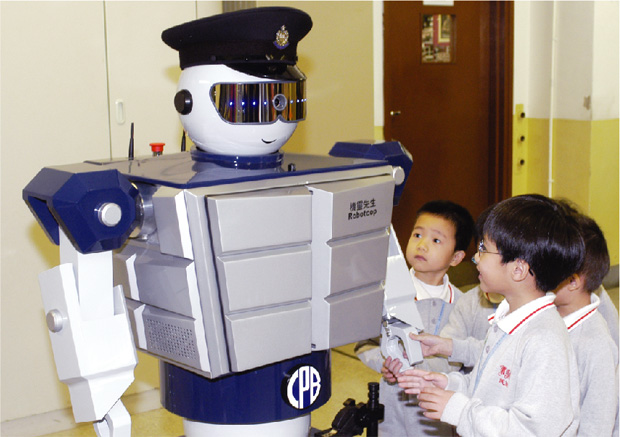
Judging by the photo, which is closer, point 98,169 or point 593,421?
point 98,169

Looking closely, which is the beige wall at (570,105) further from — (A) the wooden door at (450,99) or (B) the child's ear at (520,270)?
(B) the child's ear at (520,270)

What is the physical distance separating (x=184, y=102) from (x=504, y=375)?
84cm

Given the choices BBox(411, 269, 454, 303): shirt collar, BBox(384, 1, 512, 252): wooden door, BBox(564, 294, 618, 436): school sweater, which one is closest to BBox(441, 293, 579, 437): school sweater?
BBox(564, 294, 618, 436): school sweater

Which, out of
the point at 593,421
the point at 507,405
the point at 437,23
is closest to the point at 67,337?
the point at 507,405

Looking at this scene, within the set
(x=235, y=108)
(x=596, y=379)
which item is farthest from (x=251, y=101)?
(x=596, y=379)

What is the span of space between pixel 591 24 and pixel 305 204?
3.67 meters

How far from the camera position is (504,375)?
1.50m

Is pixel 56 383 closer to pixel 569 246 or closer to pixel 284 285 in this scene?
pixel 284 285

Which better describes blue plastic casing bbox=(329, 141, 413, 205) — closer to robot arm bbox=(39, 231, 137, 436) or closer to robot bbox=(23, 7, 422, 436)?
robot bbox=(23, 7, 422, 436)

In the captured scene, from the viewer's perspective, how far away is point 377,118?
405cm

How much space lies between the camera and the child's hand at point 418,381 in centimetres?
160

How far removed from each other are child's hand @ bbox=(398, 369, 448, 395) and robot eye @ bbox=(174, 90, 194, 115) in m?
0.72

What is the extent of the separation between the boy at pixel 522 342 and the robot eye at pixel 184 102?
26.0 inches

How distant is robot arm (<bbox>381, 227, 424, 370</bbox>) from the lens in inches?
69.3
